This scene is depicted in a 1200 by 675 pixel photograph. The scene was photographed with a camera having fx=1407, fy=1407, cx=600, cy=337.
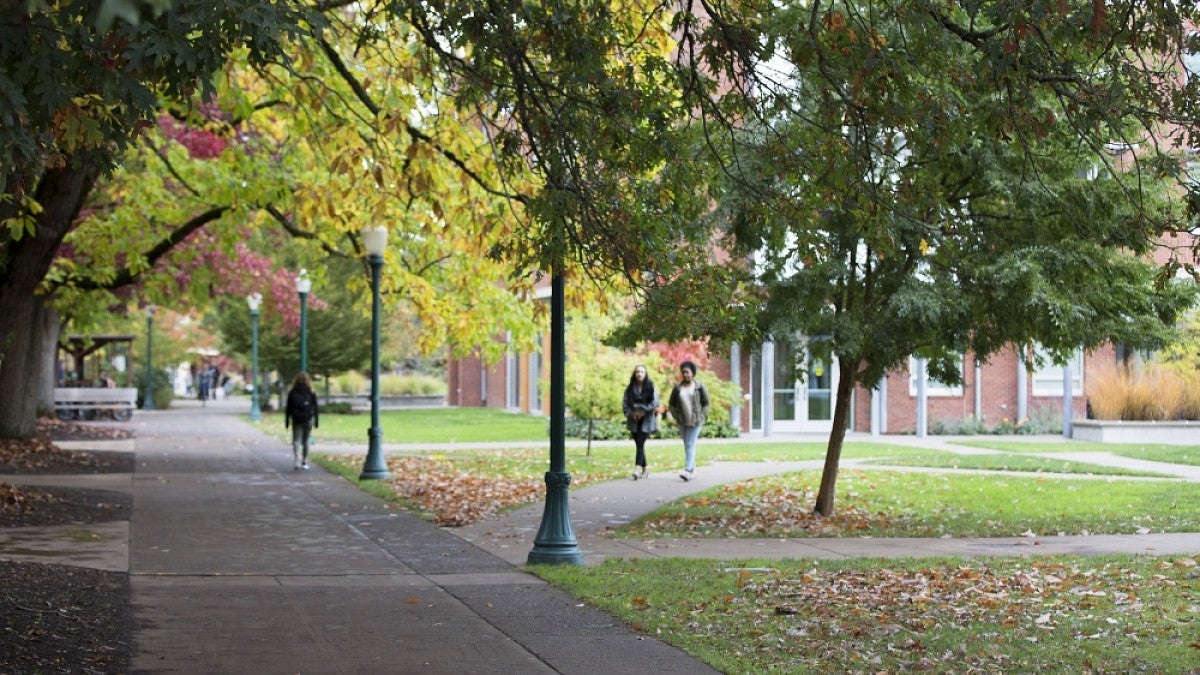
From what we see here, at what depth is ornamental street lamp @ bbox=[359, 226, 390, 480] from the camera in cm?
1969

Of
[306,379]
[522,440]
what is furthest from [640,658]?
[522,440]

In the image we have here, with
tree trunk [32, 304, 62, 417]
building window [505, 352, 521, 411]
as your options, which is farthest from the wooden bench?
building window [505, 352, 521, 411]

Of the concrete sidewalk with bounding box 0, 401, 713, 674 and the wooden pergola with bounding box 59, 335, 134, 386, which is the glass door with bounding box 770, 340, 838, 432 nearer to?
the concrete sidewalk with bounding box 0, 401, 713, 674

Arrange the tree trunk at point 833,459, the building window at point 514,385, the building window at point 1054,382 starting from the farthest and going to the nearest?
the building window at point 514,385
the building window at point 1054,382
the tree trunk at point 833,459

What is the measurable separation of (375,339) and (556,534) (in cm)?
1000

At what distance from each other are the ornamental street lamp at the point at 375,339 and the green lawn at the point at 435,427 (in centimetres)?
583

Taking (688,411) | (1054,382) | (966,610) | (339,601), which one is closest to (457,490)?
(688,411)

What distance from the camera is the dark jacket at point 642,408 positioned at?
20.7m

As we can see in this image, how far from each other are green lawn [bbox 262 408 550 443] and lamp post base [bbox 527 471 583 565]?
15550 mm

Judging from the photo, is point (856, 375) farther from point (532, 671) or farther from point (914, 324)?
point (532, 671)

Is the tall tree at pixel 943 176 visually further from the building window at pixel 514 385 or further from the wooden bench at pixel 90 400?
the building window at pixel 514 385

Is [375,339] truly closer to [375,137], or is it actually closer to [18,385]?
[375,137]

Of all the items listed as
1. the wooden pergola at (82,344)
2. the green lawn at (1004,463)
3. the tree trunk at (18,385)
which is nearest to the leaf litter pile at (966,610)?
the green lawn at (1004,463)

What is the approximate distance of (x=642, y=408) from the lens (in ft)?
68.9
